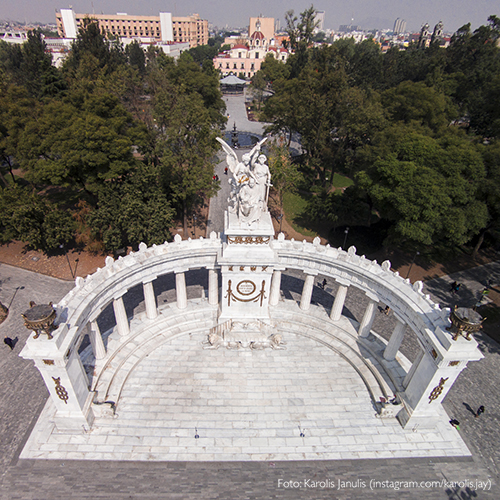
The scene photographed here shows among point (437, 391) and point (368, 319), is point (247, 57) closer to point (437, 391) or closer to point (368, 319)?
point (368, 319)

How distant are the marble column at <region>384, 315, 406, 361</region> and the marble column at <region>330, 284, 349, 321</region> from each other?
16.1 ft

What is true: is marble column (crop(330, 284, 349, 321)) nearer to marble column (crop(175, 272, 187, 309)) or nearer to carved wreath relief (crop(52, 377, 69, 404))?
marble column (crop(175, 272, 187, 309))

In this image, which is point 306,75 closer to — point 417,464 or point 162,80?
point 162,80

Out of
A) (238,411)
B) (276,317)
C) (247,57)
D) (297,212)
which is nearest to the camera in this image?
(238,411)

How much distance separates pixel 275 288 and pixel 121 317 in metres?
13.8

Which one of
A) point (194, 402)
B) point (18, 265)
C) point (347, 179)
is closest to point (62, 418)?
point (194, 402)

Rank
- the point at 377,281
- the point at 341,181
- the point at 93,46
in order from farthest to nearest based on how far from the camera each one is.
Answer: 1. the point at 93,46
2. the point at 341,181
3. the point at 377,281

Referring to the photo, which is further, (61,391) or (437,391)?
(437,391)

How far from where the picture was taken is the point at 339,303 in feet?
96.5

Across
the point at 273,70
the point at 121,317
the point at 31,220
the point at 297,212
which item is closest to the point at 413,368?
the point at 121,317

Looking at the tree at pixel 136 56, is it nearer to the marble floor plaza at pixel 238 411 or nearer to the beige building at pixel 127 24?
the beige building at pixel 127 24

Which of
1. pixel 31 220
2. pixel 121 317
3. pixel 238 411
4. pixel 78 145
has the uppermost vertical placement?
pixel 78 145

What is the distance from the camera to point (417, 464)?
2111cm

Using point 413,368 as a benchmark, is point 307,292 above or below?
below
